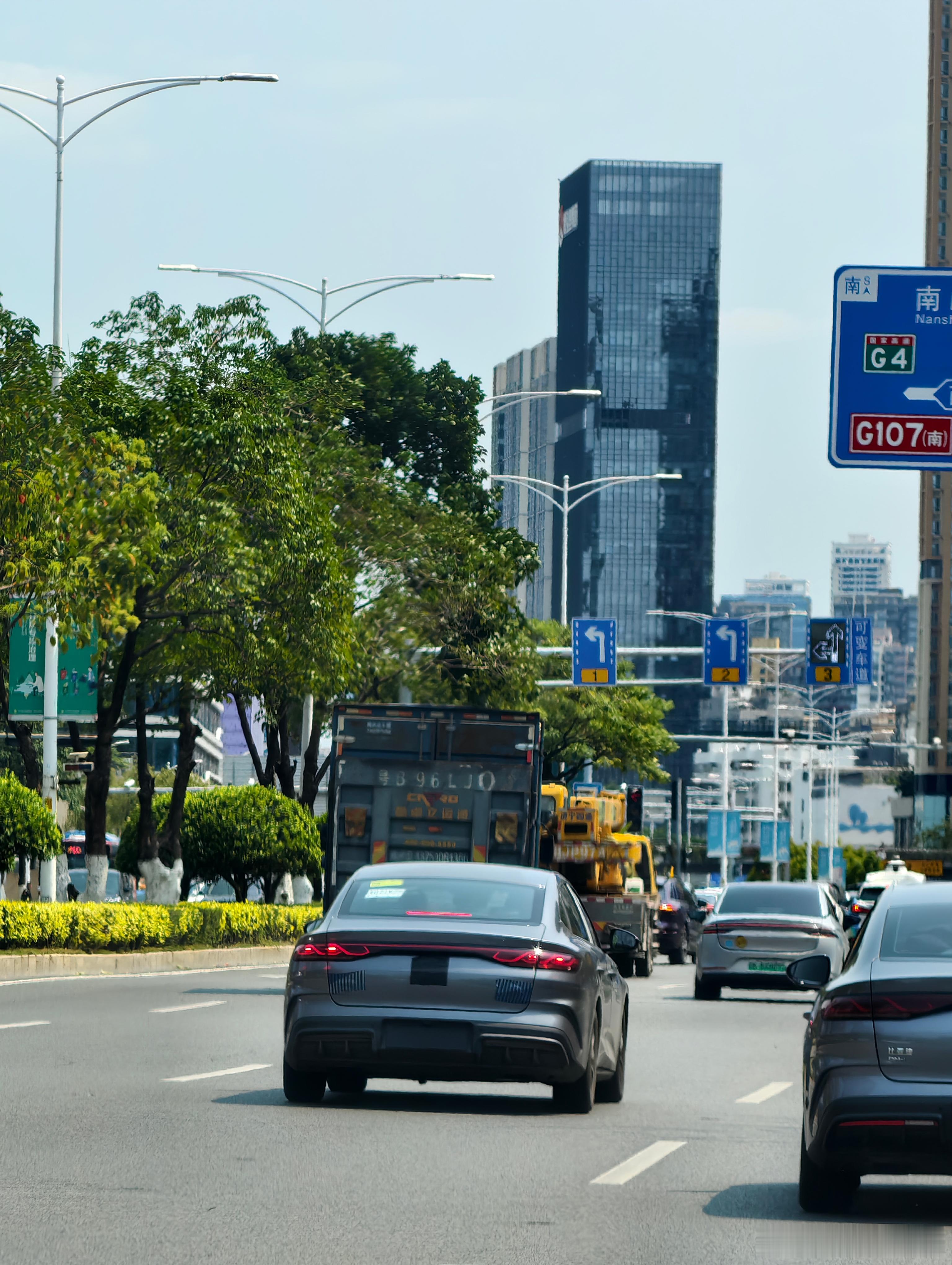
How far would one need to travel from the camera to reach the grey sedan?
2767 centimetres

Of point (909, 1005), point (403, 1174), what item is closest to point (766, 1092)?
point (403, 1174)

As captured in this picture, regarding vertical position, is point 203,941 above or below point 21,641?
below

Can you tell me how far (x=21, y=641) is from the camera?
3102 centimetres

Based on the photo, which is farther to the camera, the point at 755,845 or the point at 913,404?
the point at 755,845

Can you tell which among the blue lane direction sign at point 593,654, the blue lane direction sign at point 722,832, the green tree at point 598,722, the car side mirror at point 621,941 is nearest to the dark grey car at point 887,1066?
the car side mirror at point 621,941

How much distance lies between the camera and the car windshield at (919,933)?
8914mm

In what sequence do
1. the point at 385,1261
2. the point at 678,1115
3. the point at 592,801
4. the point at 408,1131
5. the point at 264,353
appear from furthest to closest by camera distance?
the point at 264,353, the point at 592,801, the point at 678,1115, the point at 408,1131, the point at 385,1261

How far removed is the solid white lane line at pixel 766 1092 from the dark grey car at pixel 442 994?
90.1 inches

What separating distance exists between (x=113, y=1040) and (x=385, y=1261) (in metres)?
10.5

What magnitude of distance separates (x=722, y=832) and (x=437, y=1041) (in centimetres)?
9380

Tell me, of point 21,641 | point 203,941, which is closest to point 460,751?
point 21,641

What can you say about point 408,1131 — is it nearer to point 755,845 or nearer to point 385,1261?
point 385,1261

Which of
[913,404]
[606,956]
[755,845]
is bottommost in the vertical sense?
[755,845]

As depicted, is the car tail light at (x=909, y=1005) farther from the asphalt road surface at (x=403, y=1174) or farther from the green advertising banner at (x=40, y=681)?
the green advertising banner at (x=40, y=681)
